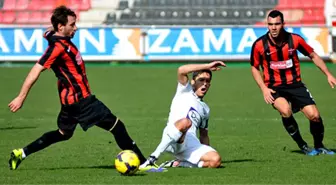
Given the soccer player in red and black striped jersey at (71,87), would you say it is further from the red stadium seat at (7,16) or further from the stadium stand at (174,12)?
the red stadium seat at (7,16)

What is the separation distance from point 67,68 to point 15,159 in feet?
3.68

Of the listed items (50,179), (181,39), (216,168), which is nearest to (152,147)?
(216,168)

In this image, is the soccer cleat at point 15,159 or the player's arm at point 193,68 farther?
the soccer cleat at point 15,159

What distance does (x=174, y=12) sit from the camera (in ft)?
94.1

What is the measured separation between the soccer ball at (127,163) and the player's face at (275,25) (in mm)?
2672

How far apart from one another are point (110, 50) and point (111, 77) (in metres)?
3.59

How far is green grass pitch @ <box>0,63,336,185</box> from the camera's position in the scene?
27.2 ft

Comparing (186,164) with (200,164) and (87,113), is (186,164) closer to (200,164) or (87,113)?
(200,164)

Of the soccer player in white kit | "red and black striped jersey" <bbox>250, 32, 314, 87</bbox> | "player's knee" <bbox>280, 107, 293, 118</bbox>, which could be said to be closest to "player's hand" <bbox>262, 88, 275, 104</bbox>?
"player's knee" <bbox>280, 107, 293, 118</bbox>

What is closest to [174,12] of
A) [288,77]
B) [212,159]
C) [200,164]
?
[288,77]

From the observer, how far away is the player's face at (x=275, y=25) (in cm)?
991

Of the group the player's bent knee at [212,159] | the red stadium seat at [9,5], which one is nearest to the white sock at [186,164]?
the player's bent knee at [212,159]

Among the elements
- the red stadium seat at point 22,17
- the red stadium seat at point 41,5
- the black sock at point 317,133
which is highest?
the black sock at point 317,133

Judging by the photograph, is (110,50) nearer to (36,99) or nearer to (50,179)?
(36,99)
